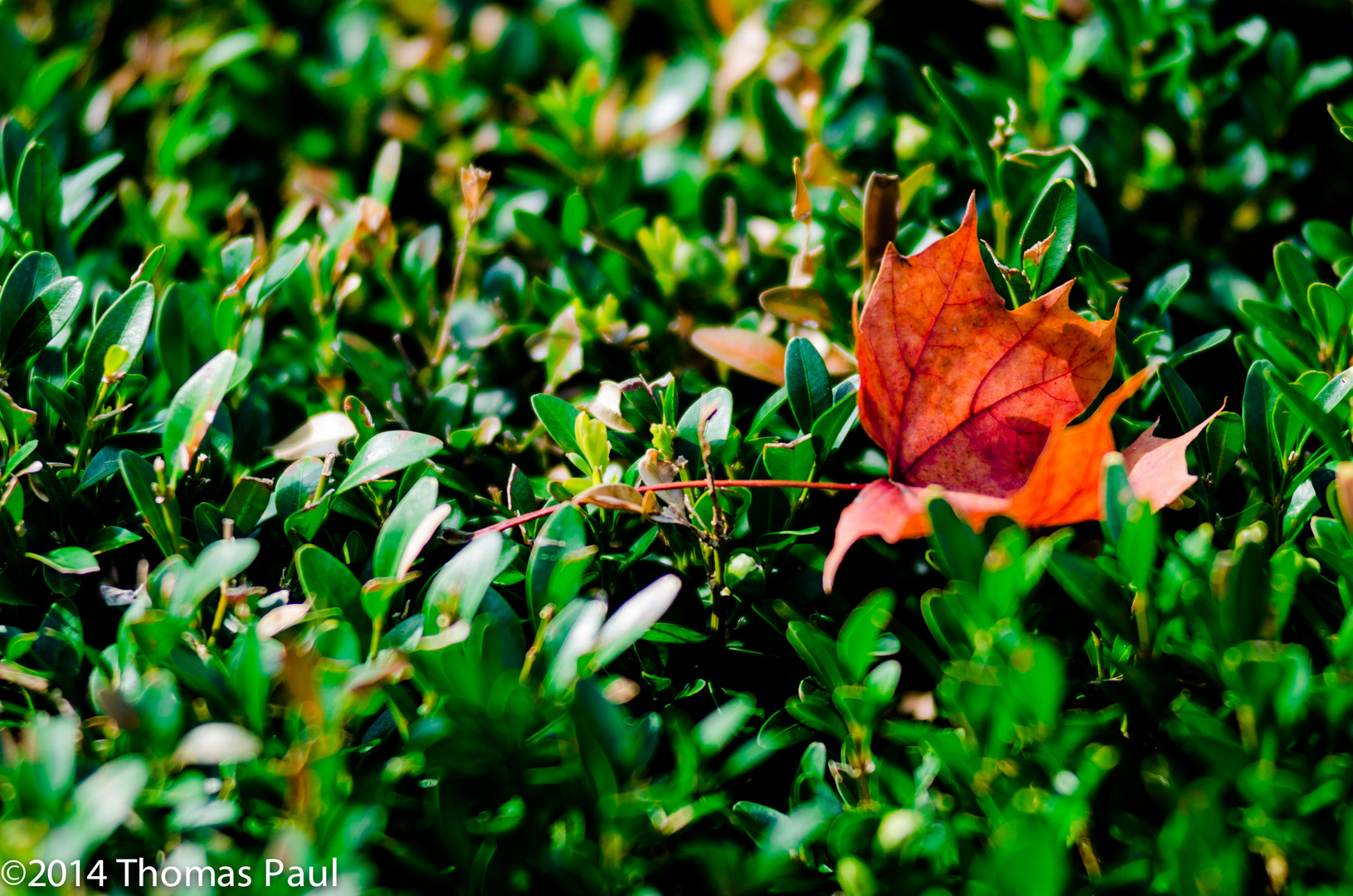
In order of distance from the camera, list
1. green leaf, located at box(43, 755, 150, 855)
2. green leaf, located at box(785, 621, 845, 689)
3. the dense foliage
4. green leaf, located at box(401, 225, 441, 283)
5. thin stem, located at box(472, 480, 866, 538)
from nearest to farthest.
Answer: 1. green leaf, located at box(43, 755, 150, 855)
2. the dense foliage
3. green leaf, located at box(785, 621, 845, 689)
4. thin stem, located at box(472, 480, 866, 538)
5. green leaf, located at box(401, 225, 441, 283)

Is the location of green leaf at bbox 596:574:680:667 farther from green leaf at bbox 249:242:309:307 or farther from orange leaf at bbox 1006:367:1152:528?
green leaf at bbox 249:242:309:307

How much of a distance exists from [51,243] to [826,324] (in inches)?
43.2

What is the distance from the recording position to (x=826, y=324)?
4.33ft

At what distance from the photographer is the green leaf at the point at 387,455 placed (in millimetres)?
1068

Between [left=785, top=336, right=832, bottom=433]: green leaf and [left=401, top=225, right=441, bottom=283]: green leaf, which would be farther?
[left=401, top=225, right=441, bottom=283]: green leaf

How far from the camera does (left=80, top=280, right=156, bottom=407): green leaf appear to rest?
1160 mm

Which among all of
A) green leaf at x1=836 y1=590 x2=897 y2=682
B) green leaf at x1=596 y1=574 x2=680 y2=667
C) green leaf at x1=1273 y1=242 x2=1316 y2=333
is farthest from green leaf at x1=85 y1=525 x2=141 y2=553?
green leaf at x1=1273 y1=242 x2=1316 y2=333

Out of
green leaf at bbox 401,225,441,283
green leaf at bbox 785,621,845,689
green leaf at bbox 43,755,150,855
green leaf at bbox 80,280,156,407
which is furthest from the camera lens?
green leaf at bbox 401,225,441,283

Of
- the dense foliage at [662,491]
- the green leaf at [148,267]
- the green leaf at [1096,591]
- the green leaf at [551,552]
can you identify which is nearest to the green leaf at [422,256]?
the dense foliage at [662,491]

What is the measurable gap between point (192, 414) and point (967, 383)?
0.88m

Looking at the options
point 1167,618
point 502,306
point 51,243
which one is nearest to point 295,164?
point 51,243

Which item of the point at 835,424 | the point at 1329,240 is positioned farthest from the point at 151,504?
the point at 1329,240

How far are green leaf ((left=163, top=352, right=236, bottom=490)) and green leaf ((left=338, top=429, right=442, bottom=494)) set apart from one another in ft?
0.52

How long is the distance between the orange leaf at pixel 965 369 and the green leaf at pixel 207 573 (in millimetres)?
661
